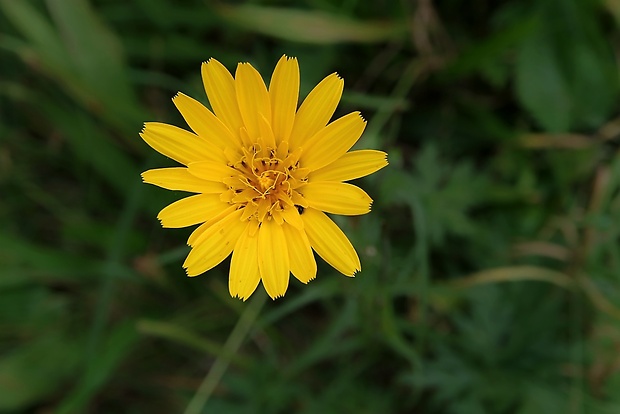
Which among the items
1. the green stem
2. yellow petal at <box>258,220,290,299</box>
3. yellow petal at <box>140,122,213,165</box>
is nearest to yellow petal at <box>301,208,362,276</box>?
yellow petal at <box>258,220,290,299</box>

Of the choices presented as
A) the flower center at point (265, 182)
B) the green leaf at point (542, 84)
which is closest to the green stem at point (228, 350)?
the flower center at point (265, 182)

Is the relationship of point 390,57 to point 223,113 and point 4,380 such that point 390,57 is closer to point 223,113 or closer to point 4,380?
point 223,113

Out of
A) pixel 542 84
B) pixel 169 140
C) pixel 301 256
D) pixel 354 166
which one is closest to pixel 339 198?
pixel 354 166

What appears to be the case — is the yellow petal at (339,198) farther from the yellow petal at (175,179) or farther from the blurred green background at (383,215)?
the blurred green background at (383,215)

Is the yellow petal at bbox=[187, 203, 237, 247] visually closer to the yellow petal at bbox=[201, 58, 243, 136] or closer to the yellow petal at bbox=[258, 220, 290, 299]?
the yellow petal at bbox=[258, 220, 290, 299]

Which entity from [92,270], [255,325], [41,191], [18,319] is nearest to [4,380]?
[18,319]
